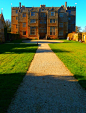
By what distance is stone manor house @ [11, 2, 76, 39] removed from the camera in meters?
52.0

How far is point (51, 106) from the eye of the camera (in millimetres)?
3896

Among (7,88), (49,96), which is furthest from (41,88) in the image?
(7,88)

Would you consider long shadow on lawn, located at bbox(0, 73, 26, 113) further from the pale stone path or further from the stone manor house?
the stone manor house

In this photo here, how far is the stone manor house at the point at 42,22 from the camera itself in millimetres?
52000

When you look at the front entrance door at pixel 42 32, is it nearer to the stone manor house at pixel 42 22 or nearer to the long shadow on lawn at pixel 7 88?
the stone manor house at pixel 42 22

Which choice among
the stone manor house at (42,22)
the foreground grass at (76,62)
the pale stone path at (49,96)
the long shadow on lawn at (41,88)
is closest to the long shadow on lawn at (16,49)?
the foreground grass at (76,62)

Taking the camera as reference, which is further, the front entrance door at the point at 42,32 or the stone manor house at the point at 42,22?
the front entrance door at the point at 42,32

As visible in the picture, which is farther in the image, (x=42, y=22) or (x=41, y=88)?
(x=42, y=22)

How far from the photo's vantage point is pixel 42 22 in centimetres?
5353

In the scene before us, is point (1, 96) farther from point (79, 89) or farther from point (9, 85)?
point (79, 89)

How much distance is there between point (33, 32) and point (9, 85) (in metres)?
48.0

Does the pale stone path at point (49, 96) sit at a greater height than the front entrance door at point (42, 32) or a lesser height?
lesser

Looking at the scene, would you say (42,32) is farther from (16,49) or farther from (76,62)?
(76,62)

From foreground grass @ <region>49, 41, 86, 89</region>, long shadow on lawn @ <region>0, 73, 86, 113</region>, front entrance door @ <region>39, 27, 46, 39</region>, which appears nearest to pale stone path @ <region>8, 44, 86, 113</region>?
long shadow on lawn @ <region>0, 73, 86, 113</region>
